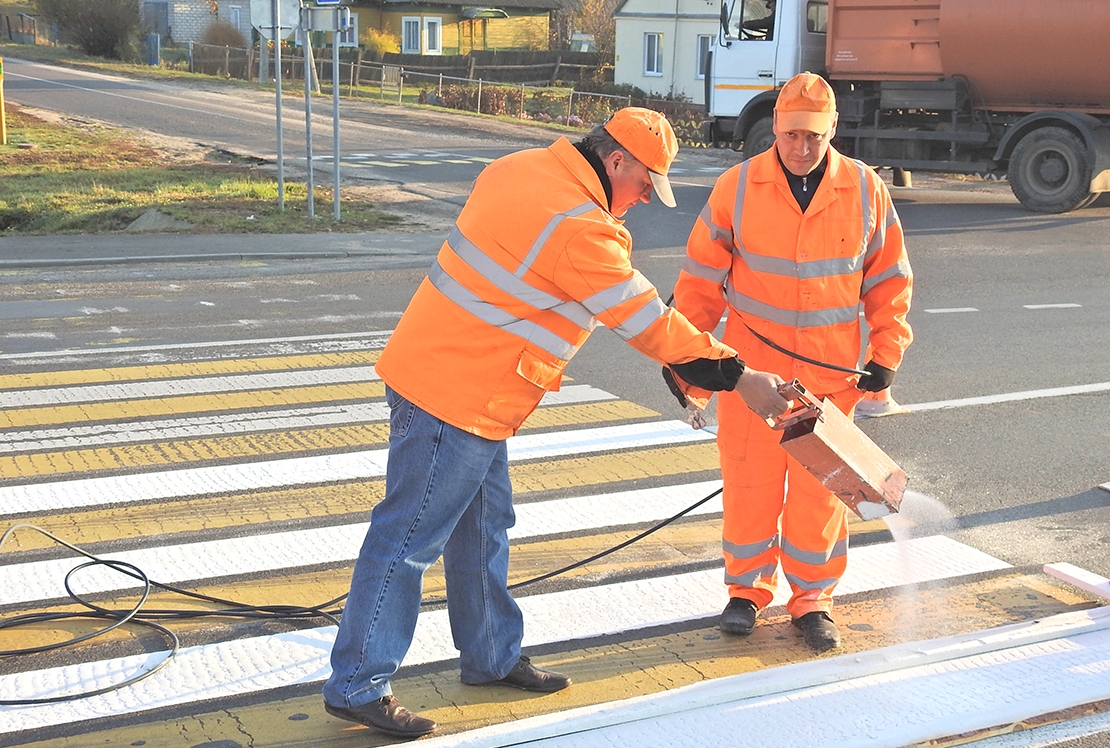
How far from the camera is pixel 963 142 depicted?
1872cm

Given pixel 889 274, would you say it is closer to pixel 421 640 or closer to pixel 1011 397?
pixel 421 640

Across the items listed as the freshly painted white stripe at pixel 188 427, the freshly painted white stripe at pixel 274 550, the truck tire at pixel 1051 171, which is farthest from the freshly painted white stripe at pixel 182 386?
the truck tire at pixel 1051 171

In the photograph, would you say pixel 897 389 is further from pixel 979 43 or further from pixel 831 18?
pixel 831 18

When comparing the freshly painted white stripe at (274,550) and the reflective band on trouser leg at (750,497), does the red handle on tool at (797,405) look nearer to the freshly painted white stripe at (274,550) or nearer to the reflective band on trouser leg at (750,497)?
the reflective band on trouser leg at (750,497)

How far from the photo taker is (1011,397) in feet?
26.7

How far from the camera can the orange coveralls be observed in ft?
14.4

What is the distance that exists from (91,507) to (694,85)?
45.1m

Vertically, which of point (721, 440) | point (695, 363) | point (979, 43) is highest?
point (979, 43)

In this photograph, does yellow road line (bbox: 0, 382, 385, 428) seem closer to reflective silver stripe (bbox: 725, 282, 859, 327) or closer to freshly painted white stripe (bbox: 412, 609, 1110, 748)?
reflective silver stripe (bbox: 725, 282, 859, 327)

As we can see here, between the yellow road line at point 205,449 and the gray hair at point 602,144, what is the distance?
340cm

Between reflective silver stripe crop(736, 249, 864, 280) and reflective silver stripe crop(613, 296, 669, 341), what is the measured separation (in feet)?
3.19

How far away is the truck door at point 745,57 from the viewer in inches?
794

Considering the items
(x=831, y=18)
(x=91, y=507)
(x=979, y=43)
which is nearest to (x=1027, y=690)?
(x=91, y=507)

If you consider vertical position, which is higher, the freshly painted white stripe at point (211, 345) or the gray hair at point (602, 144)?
the gray hair at point (602, 144)
